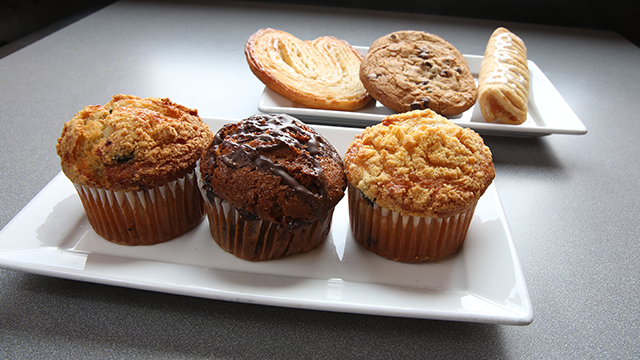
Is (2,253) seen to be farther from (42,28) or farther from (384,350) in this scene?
(42,28)

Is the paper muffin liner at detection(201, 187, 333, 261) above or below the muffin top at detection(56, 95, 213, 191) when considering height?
below

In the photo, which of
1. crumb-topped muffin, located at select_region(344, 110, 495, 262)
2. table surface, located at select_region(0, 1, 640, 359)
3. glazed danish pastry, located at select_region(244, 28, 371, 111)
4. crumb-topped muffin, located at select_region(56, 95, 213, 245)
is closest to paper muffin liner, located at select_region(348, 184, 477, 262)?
crumb-topped muffin, located at select_region(344, 110, 495, 262)

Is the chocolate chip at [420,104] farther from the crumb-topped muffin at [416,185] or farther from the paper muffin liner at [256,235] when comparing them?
the paper muffin liner at [256,235]

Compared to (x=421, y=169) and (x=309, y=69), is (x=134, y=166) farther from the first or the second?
(x=309, y=69)

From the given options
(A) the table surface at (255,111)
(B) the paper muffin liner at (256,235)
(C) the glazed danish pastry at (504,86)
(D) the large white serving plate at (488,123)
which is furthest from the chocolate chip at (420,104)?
(B) the paper muffin liner at (256,235)

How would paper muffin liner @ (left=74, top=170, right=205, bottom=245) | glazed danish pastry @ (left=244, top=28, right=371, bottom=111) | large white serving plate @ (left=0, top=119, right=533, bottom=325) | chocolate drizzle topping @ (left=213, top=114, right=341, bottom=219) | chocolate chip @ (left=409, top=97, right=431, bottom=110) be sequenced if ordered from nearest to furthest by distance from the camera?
large white serving plate @ (left=0, top=119, right=533, bottom=325) < chocolate drizzle topping @ (left=213, top=114, right=341, bottom=219) < paper muffin liner @ (left=74, top=170, right=205, bottom=245) < chocolate chip @ (left=409, top=97, right=431, bottom=110) < glazed danish pastry @ (left=244, top=28, right=371, bottom=111)

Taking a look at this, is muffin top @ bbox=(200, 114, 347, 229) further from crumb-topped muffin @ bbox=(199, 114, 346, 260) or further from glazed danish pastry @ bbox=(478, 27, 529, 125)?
glazed danish pastry @ bbox=(478, 27, 529, 125)

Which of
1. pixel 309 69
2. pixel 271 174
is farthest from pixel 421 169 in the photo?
pixel 309 69

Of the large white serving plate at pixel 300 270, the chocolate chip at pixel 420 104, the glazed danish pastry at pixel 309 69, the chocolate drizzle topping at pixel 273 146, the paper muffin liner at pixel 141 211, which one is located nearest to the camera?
the large white serving plate at pixel 300 270
